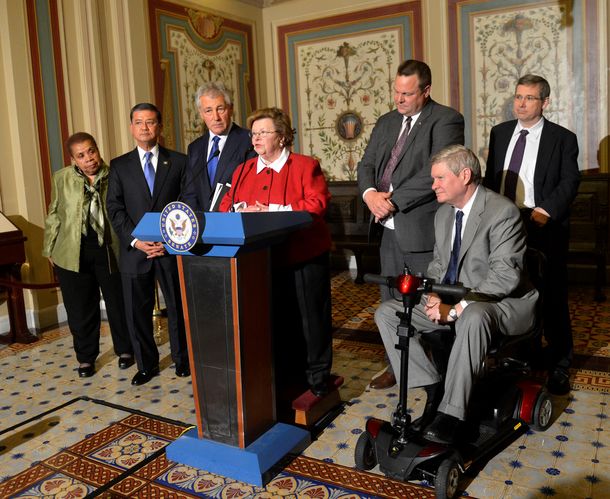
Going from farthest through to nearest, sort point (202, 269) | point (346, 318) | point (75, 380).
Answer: point (346, 318) < point (75, 380) < point (202, 269)

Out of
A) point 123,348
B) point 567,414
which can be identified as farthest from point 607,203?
A: point 123,348

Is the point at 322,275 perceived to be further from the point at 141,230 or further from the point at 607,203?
the point at 607,203

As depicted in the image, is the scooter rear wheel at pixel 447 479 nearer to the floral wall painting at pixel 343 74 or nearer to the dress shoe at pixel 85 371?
the dress shoe at pixel 85 371

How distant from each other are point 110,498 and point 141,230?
1091 millimetres

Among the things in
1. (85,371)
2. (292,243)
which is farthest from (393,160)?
(85,371)

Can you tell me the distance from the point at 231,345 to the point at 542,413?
146cm

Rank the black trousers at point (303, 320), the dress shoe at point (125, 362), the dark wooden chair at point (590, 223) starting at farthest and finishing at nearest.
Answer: the dark wooden chair at point (590, 223), the dress shoe at point (125, 362), the black trousers at point (303, 320)

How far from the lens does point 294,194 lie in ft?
9.54

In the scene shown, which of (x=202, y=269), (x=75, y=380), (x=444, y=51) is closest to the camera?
(x=202, y=269)

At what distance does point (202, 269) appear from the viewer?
256 cm

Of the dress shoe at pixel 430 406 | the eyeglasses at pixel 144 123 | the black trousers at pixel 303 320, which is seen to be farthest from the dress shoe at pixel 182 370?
the dress shoe at pixel 430 406

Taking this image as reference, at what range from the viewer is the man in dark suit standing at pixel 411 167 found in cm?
321

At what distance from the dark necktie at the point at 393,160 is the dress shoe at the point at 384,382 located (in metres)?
1.06

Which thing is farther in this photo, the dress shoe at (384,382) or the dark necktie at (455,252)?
the dress shoe at (384,382)
